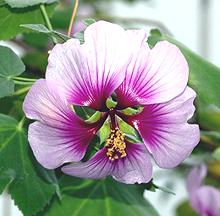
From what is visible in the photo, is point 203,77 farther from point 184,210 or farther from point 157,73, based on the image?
point 184,210

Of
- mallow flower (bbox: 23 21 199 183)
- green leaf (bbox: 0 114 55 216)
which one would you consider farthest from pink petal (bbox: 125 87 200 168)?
green leaf (bbox: 0 114 55 216)

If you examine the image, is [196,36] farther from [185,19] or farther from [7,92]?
[7,92]

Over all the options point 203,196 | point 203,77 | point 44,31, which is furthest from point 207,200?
point 44,31

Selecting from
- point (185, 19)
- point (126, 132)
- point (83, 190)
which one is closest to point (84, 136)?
point (126, 132)

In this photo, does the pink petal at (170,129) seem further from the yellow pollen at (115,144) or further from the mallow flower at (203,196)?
the mallow flower at (203,196)

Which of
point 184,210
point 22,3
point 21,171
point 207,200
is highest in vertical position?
point 22,3
